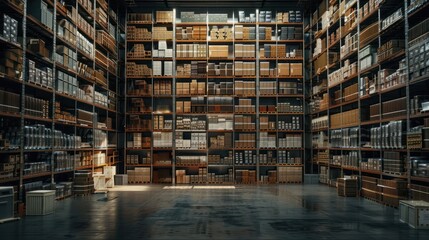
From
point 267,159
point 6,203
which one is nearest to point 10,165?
point 6,203

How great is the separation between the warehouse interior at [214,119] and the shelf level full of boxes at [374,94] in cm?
5

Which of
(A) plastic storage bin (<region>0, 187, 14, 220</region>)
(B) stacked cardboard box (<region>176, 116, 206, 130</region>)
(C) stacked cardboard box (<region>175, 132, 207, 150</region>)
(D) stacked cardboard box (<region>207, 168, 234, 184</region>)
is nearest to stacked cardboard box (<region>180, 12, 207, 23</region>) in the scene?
(B) stacked cardboard box (<region>176, 116, 206, 130</region>)

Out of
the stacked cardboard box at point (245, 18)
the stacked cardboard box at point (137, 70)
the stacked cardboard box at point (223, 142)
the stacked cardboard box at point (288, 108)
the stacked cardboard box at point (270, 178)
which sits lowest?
the stacked cardboard box at point (270, 178)

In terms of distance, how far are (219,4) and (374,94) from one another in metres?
8.32

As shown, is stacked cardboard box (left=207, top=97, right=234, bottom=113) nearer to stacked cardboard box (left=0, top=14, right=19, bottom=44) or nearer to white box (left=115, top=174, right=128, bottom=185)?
white box (left=115, top=174, right=128, bottom=185)

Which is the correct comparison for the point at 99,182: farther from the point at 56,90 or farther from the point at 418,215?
the point at 418,215

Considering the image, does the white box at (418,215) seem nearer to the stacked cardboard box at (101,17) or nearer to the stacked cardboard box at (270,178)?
the stacked cardboard box at (270,178)

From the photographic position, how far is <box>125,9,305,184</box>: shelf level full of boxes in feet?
55.4

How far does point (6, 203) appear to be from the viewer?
7758 millimetres

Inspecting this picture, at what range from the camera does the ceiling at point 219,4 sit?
17.4 meters

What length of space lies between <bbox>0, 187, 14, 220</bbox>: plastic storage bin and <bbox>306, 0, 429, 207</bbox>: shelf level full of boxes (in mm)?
7338

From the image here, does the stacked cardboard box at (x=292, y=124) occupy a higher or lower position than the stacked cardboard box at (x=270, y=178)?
higher

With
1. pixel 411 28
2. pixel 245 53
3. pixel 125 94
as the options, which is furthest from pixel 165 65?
pixel 411 28

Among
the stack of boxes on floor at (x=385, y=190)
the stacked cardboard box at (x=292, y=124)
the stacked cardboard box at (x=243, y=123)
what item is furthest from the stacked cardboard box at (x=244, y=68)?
the stack of boxes on floor at (x=385, y=190)
